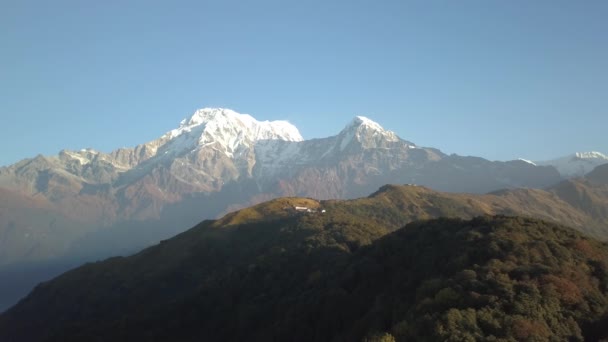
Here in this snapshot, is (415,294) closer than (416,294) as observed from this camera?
No

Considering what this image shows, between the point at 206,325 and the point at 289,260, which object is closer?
the point at 206,325

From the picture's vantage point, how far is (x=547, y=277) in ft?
290

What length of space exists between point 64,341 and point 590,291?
162089 mm

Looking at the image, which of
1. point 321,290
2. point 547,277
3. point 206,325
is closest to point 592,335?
point 547,277

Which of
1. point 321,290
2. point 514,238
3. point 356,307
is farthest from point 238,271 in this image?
point 514,238

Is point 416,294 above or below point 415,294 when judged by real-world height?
above

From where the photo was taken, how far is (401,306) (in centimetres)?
9412

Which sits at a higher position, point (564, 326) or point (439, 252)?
point (439, 252)

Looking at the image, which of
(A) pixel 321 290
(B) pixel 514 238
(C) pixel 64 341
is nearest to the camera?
(B) pixel 514 238

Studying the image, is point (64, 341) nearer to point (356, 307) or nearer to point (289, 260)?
point (289, 260)

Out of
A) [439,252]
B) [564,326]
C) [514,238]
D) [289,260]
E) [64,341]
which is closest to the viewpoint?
[564,326]

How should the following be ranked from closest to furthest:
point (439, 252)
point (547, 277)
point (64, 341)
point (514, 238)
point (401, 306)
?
point (547, 277) < point (401, 306) < point (514, 238) < point (439, 252) < point (64, 341)

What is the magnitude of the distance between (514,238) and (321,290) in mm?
54367

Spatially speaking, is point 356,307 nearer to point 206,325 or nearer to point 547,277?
point 547,277
